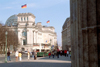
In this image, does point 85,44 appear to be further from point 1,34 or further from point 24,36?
point 24,36

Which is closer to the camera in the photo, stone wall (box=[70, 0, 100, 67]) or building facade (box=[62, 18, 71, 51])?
stone wall (box=[70, 0, 100, 67])

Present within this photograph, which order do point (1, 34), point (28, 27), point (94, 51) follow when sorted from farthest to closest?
point (28, 27) → point (1, 34) → point (94, 51)

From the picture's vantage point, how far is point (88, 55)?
28.0ft

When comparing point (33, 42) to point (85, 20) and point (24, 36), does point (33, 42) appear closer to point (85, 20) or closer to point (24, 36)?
point (24, 36)

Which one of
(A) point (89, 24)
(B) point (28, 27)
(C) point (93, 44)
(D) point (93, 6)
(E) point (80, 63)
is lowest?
(E) point (80, 63)

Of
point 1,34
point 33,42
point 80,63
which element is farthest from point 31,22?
point 80,63

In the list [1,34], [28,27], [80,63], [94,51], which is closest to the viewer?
[94,51]

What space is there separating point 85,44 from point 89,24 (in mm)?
829

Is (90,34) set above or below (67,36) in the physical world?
below

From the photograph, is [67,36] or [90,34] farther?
[67,36]

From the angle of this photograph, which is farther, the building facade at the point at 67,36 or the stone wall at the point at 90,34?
the building facade at the point at 67,36

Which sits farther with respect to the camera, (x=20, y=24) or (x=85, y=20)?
(x=20, y=24)

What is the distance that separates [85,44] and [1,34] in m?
56.9

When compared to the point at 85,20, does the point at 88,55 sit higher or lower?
lower
